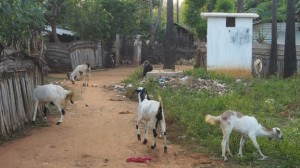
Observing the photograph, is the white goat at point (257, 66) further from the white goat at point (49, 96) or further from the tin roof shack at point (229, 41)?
the white goat at point (49, 96)

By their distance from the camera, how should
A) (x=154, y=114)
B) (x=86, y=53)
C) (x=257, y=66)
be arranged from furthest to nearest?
1. (x=86, y=53)
2. (x=257, y=66)
3. (x=154, y=114)

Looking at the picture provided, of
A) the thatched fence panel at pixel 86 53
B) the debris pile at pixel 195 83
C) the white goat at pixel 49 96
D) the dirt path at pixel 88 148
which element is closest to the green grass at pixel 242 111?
the debris pile at pixel 195 83

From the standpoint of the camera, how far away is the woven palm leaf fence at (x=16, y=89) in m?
10.6

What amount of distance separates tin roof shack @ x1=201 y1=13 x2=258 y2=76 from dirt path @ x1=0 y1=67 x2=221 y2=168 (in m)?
9.61

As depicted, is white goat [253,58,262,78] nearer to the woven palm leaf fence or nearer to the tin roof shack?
the tin roof shack

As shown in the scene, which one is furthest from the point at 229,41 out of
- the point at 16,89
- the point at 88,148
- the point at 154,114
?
the point at 88,148

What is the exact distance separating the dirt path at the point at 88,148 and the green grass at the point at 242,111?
73cm

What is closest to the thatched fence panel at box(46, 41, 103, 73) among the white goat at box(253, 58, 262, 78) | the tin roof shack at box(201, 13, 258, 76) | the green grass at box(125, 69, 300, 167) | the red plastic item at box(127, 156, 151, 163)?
the tin roof shack at box(201, 13, 258, 76)

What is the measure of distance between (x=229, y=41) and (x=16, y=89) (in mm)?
13160

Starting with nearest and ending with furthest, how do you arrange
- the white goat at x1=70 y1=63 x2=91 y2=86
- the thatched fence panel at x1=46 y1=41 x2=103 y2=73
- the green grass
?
1. the green grass
2. the white goat at x1=70 y1=63 x2=91 y2=86
3. the thatched fence panel at x1=46 y1=41 x2=103 y2=73

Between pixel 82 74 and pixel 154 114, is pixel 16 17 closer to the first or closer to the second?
pixel 154 114

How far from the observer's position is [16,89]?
1138cm

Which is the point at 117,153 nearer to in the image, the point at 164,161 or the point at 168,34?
the point at 164,161

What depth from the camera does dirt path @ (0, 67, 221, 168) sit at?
8.66 m
